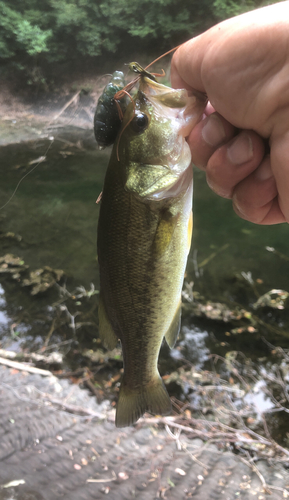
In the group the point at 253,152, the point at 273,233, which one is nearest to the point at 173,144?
the point at 253,152

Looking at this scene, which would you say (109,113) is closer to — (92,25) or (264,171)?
(264,171)

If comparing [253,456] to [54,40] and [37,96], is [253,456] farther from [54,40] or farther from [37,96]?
[54,40]

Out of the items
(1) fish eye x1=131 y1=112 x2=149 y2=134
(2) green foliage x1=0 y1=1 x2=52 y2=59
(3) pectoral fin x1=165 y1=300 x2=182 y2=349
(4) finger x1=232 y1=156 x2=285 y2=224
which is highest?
(2) green foliage x1=0 y1=1 x2=52 y2=59

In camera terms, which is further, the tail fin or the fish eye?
the tail fin

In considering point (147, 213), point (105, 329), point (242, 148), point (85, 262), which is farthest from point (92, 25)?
point (105, 329)

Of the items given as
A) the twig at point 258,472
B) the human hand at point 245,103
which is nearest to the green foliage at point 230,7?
the human hand at point 245,103

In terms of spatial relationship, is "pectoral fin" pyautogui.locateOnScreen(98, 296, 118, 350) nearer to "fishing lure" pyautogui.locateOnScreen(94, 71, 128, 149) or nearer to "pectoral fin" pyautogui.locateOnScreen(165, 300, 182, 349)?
"pectoral fin" pyautogui.locateOnScreen(165, 300, 182, 349)

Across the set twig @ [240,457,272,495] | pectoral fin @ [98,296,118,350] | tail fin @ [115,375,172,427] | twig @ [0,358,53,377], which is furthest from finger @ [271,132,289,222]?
twig @ [0,358,53,377]
